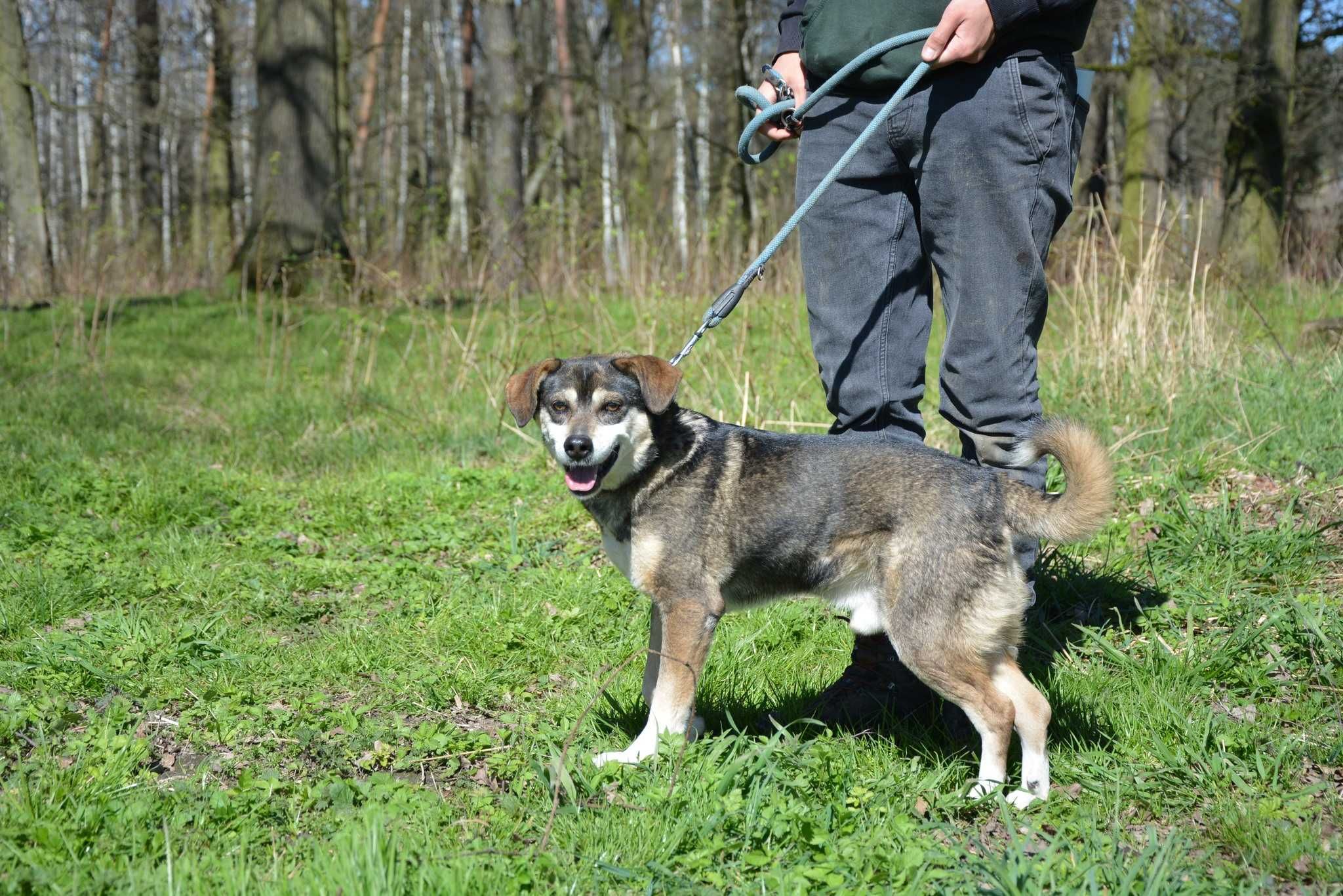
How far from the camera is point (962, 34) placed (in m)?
2.88

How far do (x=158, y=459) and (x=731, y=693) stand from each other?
453cm

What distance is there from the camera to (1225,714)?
Answer: 10.7 feet

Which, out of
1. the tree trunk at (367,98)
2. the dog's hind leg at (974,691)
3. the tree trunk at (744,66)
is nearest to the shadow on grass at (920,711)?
the dog's hind leg at (974,691)

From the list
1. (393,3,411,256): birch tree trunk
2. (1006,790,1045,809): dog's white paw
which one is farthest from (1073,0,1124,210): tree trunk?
(393,3,411,256): birch tree trunk

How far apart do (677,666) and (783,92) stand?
2.15 metres

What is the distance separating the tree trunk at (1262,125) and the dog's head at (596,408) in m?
12.8

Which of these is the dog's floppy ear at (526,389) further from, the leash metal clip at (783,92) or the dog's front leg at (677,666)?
the leash metal clip at (783,92)

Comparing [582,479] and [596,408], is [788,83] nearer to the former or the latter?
[596,408]

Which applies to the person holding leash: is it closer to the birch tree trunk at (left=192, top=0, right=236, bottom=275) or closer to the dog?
the dog

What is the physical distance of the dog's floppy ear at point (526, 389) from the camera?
3.36 metres

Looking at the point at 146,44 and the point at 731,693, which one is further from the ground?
the point at 146,44

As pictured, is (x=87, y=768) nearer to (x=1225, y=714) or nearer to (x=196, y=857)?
(x=196, y=857)

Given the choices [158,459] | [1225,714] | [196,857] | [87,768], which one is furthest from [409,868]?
[158,459]

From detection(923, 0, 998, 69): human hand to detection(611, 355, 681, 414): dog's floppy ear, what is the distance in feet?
4.09
